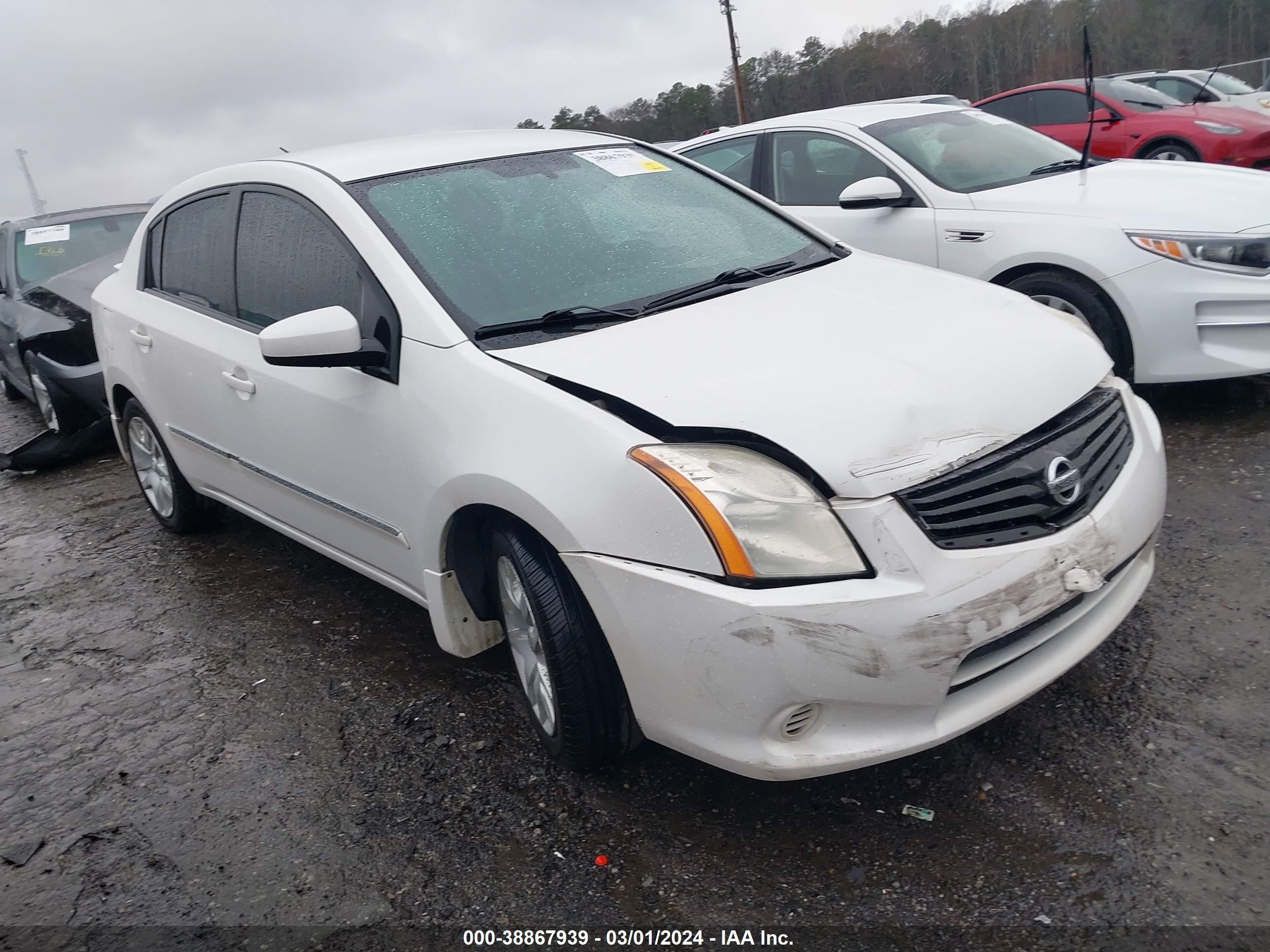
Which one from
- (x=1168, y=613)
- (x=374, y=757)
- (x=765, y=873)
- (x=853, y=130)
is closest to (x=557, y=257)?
(x=374, y=757)

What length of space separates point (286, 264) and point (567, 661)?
180cm

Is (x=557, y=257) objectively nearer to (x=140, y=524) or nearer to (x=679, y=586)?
(x=679, y=586)

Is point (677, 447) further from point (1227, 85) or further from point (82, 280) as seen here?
point (1227, 85)

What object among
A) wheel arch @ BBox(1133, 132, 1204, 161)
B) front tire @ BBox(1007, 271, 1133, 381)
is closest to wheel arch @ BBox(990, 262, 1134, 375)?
front tire @ BBox(1007, 271, 1133, 381)

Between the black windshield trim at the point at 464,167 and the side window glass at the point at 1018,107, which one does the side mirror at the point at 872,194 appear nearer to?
the black windshield trim at the point at 464,167

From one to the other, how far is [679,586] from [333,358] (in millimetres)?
1254

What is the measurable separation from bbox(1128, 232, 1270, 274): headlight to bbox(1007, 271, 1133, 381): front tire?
0.29m

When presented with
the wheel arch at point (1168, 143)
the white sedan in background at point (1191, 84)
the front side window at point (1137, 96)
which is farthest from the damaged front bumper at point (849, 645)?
the white sedan in background at point (1191, 84)

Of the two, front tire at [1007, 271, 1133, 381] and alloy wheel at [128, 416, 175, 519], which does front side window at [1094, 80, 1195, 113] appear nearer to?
front tire at [1007, 271, 1133, 381]

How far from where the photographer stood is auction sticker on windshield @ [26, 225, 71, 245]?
25.2 feet

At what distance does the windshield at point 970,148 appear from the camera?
5223mm

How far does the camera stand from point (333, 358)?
2.79 metres

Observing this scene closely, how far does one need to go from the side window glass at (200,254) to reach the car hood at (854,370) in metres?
1.73

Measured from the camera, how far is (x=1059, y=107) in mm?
10367
